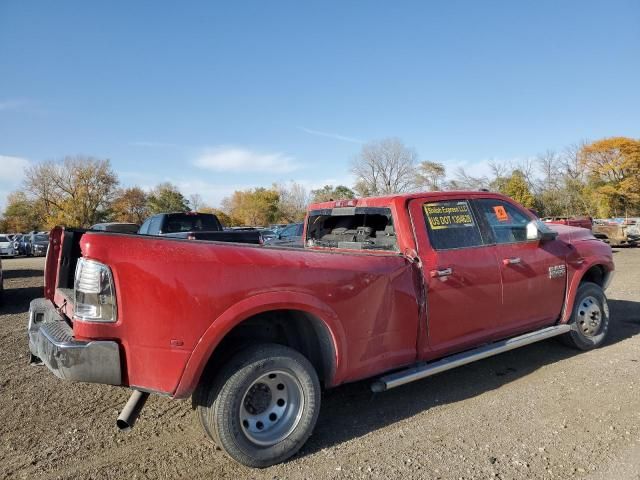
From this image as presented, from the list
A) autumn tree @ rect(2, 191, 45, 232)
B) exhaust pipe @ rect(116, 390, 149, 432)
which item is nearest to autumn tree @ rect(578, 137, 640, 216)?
exhaust pipe @ rect(116, 390, 149, 432)

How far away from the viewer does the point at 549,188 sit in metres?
46.5

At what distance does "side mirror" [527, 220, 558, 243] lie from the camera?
4.59 m

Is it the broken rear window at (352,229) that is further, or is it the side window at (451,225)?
the broken rear window at (352,229)

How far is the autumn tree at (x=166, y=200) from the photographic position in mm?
62906

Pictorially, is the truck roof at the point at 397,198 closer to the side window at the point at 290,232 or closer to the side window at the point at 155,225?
the side window at the point at 155,225

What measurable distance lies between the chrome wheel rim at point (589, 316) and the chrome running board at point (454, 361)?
0.50 meters

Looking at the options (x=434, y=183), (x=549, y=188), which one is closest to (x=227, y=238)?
(x=549, y=188)

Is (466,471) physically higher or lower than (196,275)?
lower

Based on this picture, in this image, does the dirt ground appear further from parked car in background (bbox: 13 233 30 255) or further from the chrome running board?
parked car in background (bbox: 13 233 30 255)

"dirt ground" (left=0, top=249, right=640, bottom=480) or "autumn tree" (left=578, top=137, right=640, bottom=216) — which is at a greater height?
"autumn tree" (left=578, top=137, right=640, bottom=216)

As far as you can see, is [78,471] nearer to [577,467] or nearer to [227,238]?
[577,467]

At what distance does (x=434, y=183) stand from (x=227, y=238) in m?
53.2

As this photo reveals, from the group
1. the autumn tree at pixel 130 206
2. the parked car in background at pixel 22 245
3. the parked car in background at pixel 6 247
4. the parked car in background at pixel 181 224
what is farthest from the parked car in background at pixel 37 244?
the autumn tree at pixel 130 206

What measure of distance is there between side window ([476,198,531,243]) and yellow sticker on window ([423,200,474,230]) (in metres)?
0.21
